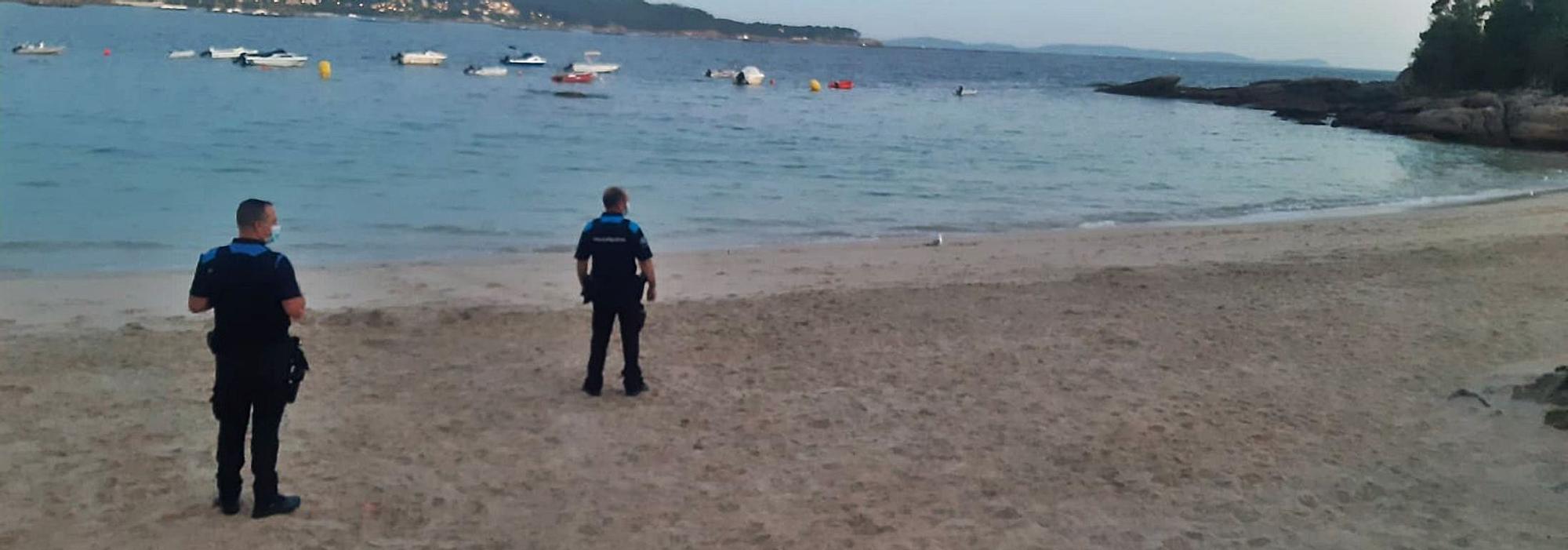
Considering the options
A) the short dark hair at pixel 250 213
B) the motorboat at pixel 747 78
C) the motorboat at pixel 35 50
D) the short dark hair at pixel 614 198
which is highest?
the motorboat at pixel 747 78

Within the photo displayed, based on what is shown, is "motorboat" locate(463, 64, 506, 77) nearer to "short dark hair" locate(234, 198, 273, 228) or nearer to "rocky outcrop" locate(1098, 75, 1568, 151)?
"rocky outcrop" locate(1098, 75, 1568, 151)

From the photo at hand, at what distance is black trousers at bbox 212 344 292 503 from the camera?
512cm

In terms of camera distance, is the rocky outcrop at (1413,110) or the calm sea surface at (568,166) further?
the rocky outcrop at (1413,110)

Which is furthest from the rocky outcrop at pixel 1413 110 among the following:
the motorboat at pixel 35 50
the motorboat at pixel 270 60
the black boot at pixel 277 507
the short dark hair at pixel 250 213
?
the motorboat at pixel 35 50

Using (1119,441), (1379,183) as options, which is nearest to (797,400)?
(1119,441)

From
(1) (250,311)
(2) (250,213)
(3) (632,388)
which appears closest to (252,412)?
(1) (250,311)

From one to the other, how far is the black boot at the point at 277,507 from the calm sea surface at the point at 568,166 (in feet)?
29.6

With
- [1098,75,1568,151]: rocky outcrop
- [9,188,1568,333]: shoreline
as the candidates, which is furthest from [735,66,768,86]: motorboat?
[9,188,1568,333]: shoreline

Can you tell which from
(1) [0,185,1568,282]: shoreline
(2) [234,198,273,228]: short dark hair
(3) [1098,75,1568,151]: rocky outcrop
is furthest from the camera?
(3) [1098,75,1568,151]: rocky outcrop

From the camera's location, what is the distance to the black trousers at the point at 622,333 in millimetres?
7625

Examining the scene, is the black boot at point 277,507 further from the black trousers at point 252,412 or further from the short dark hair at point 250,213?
the short dark hair at point 250,213

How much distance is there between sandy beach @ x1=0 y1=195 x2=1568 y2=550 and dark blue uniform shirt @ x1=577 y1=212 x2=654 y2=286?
92 cm

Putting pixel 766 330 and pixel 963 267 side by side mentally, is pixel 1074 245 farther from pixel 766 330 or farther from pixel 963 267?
pixel 766 330

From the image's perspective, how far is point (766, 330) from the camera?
33.6 ft
